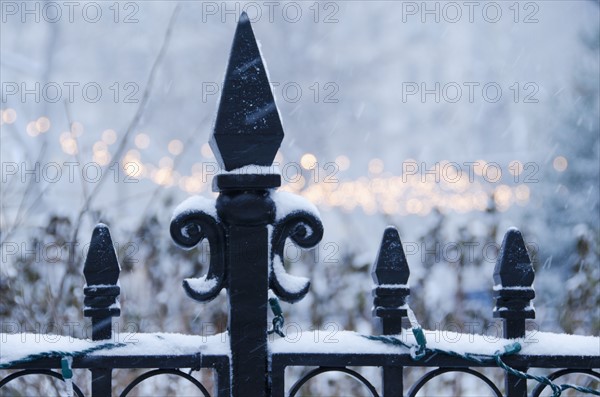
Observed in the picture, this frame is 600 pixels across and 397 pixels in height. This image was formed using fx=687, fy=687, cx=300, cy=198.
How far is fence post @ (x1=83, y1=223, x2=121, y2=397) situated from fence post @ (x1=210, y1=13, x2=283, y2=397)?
32 centimetres

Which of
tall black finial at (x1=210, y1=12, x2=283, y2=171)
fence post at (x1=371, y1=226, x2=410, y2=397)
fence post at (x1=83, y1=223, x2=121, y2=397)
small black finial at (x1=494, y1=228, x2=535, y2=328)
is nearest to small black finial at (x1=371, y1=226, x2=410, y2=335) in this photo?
fence post at (x1=371, y1=226, x2=410, y2=397)

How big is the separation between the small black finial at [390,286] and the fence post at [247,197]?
345 millimetres

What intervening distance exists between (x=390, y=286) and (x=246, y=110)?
66cm

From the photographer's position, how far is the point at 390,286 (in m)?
2.00

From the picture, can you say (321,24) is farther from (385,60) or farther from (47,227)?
(47,227)

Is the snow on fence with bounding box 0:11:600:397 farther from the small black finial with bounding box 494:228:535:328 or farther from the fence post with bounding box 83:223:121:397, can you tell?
the small black finial with bounding box 494:228:535:328

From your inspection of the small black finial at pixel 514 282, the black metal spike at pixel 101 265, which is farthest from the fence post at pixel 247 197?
the small black finial at pixel 514 282

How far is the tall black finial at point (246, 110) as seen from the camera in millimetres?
1864

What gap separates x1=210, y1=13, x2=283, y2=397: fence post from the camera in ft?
6.11

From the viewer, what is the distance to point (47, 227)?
420 cm

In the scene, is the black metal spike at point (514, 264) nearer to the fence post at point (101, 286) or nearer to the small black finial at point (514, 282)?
the small black finial at point (514, 282)

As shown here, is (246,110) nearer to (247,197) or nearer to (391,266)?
(247,197)

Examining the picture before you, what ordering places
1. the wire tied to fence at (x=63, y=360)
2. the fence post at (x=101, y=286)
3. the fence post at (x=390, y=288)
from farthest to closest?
the fence post at (x=390, y=288), the fence post at (x=101, y=286), the wire tied to fence at (x=63, y=360)

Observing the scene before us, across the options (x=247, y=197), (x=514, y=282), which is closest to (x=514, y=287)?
(x=514, y=282)
